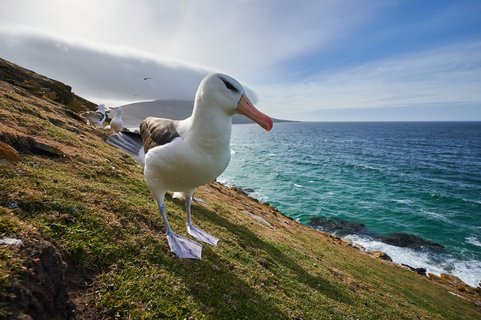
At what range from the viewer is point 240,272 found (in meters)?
5.52

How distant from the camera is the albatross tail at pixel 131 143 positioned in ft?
19.8

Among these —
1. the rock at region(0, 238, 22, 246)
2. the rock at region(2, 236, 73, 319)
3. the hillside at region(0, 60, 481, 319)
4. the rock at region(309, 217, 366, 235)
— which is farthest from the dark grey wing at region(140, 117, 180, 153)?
the rock at region(309, 217, 366, 235)

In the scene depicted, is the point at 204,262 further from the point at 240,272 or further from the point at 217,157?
the point at 217,157

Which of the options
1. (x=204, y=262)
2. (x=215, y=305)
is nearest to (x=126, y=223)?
(x=204, y=262)

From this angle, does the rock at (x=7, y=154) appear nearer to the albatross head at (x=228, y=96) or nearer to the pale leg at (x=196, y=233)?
the pale leg at (x=196, y=233)

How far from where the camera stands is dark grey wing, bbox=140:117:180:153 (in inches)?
185

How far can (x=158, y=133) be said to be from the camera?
16.3 feet

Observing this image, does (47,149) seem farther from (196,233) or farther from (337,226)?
(337,226)

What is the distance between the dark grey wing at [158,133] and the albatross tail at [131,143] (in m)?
0.44

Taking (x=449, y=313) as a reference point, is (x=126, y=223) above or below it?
above

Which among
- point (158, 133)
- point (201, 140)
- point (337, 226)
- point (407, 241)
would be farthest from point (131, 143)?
point (407, 241)

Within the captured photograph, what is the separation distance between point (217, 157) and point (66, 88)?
106 feet

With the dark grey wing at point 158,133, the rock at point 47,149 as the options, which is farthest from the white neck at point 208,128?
the rock at point 47,149

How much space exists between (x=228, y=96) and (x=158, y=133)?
1508mm
